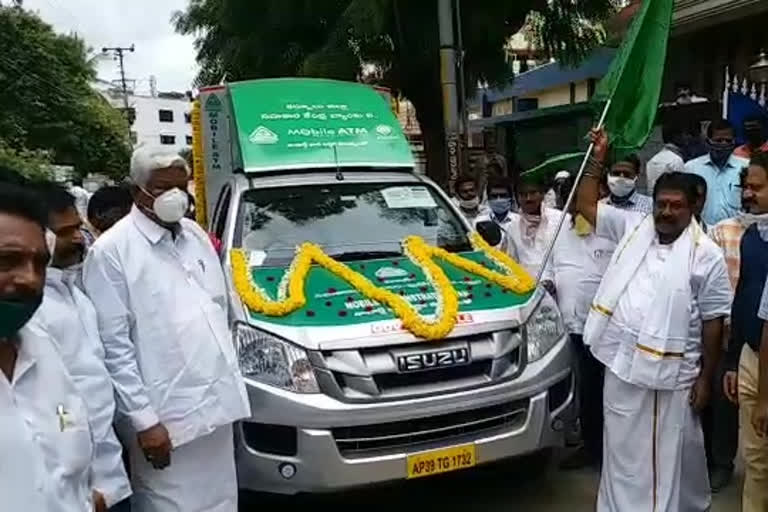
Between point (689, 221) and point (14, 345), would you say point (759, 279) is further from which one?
point (14, 345)

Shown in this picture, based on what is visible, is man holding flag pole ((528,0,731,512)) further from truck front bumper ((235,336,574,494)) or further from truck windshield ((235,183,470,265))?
truck windshield ((235,183,470,265))

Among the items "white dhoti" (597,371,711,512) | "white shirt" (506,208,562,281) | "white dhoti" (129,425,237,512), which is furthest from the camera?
"white shirt" (506,208,562,281)

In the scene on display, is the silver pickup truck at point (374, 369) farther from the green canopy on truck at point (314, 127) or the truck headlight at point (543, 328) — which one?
the green canopy on truck at point (314, 127)

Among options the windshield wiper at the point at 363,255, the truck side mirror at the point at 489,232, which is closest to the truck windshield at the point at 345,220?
the windshield wiper at the point at 363,255

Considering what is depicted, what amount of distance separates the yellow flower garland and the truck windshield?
0.46 ft

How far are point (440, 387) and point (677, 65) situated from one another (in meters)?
12.9

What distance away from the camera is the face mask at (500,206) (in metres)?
6.32

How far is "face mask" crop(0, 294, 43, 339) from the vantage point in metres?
1.82

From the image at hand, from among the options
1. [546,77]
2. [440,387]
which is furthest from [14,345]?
[546,77]

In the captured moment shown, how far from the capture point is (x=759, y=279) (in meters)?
3.42

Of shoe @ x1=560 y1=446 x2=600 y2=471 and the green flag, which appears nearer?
the green flag

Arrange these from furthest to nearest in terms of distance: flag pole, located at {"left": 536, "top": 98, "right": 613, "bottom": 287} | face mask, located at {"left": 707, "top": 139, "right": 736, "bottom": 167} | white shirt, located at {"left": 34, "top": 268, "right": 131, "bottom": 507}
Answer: face mask, located at {"left": 707, "top": 139, "right": 736, "bottom": 167} → flag pole, located at {"left": 536, "top": 98, "right": 613, "bottom": 287} → white shirt, located at {"left": 34, "top": 268, "right": 131, "bottom": 507}

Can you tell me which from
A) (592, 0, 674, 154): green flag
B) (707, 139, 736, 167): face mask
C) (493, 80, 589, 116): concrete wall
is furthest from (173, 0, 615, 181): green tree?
(592, 0, 674, 154): green flag

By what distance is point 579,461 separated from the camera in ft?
16.8
